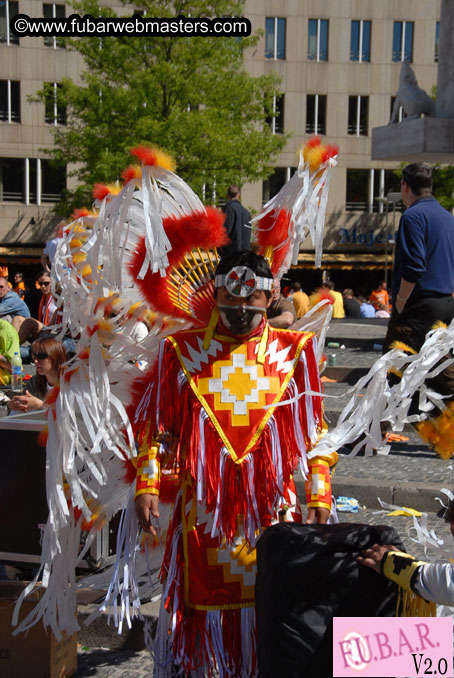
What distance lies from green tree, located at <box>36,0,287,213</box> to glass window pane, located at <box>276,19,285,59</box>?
10.2m

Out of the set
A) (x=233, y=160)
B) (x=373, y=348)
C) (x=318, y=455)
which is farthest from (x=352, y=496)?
(x=233, y=160)

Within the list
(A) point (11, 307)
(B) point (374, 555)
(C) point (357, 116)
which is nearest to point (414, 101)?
(A) point (11, 307)

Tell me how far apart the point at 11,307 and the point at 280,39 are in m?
23.3

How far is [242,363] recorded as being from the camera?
2.85 meters

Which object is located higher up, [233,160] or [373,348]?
[233,160]

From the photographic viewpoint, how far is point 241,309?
278 cm

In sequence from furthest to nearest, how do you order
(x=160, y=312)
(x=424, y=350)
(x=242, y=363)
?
1. (x=160, y=312)
2. (x=242, y=363)
3. (x=424, y=350)

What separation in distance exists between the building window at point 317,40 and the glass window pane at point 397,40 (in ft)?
8.51

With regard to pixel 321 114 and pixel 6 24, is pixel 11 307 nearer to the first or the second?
pixel 6 24

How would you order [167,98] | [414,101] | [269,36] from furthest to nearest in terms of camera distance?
1. [269,36]
2. [167,98]
3. [414,101]

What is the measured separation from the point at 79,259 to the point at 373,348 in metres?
7.52

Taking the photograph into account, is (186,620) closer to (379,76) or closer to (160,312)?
(160,312)

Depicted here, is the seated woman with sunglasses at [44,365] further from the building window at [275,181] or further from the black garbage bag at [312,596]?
the building window at [275,181]

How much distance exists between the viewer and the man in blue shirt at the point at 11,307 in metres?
9.49
